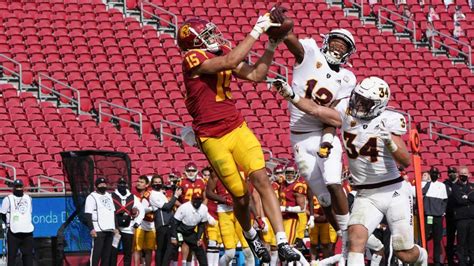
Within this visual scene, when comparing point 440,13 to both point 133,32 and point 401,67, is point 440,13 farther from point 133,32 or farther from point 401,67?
point 133,32

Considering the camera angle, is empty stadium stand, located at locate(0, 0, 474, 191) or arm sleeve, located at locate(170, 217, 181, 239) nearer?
arm sleeve, located at locate(170, 217, 181, 239)

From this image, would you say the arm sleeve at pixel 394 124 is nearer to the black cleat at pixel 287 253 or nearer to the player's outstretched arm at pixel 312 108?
the player's outstretched arm at pixel 312 108

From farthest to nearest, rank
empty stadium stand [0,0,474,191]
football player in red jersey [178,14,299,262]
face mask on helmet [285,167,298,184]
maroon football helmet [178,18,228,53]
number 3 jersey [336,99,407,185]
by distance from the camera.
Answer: empty stadium stand [0,0,474,191] < face mask on helmet [285,167,298,184] < number 3 jersey [336,99,407,185] < maroon football helmet [178,18,228,53] < football player in red jersey [178,14,299,262]

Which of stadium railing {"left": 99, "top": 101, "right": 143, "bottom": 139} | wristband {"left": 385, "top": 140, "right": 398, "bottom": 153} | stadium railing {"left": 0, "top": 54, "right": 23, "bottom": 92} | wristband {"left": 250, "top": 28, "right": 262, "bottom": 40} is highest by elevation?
stadium railing {"left": 0, "top": 54, "right": 23, "bottom": 92}

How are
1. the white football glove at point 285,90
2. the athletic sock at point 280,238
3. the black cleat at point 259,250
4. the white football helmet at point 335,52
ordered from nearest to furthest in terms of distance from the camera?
the athletic sock at point 280,238 < the white football glove at point 285,90 < the black cleat at point 259,250 < the white football helmet at point 335,52

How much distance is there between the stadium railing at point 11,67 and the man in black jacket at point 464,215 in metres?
10.1

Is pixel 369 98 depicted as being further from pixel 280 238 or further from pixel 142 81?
pixel 142 81

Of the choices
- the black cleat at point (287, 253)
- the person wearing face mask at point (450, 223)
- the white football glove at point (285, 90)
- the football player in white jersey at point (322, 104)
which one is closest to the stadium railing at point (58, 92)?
the person wearing face mask at point (450, 223)

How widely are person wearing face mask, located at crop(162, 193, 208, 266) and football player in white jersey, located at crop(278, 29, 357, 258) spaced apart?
27.0 ft

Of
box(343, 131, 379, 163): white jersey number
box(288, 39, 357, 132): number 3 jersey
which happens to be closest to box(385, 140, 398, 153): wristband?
box(343, 131, 379, 163): white jersey number

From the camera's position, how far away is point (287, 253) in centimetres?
1098

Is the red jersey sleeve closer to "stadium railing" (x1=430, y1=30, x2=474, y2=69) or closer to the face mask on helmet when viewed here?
the face mask on helmet

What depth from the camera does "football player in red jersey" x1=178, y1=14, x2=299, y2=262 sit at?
11391mm

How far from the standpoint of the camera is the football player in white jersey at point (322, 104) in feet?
41.1
